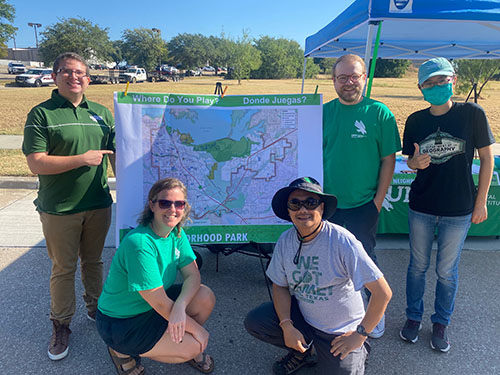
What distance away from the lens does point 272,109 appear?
2.79 metres

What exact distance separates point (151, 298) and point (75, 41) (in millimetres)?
56635

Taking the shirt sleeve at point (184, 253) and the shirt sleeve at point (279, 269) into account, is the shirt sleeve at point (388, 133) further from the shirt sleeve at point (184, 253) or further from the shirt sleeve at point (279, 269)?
the shirt sleeve at point (184, 253)

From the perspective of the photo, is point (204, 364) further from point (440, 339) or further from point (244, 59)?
point (244, 59)

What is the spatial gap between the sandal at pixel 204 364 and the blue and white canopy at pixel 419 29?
3.04m

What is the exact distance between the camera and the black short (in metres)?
2.03

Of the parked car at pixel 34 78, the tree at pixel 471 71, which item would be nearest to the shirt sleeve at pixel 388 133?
the tree at pixel 471 71

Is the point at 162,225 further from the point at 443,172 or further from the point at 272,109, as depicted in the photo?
the point at 443,172

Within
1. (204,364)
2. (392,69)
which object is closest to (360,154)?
(204,364)

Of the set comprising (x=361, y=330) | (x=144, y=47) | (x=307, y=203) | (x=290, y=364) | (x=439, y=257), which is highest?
(x=144, y=47)

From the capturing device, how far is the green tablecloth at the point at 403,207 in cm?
402

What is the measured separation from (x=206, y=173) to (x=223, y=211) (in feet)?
1.08

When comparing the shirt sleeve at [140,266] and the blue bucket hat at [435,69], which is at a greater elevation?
the blue bucket hat at [435,69]

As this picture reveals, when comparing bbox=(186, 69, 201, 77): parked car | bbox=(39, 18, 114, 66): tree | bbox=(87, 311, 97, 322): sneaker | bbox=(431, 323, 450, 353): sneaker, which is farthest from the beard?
bbox=(186, 69, 201, 77): parked car

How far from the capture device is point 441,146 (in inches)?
93.1
